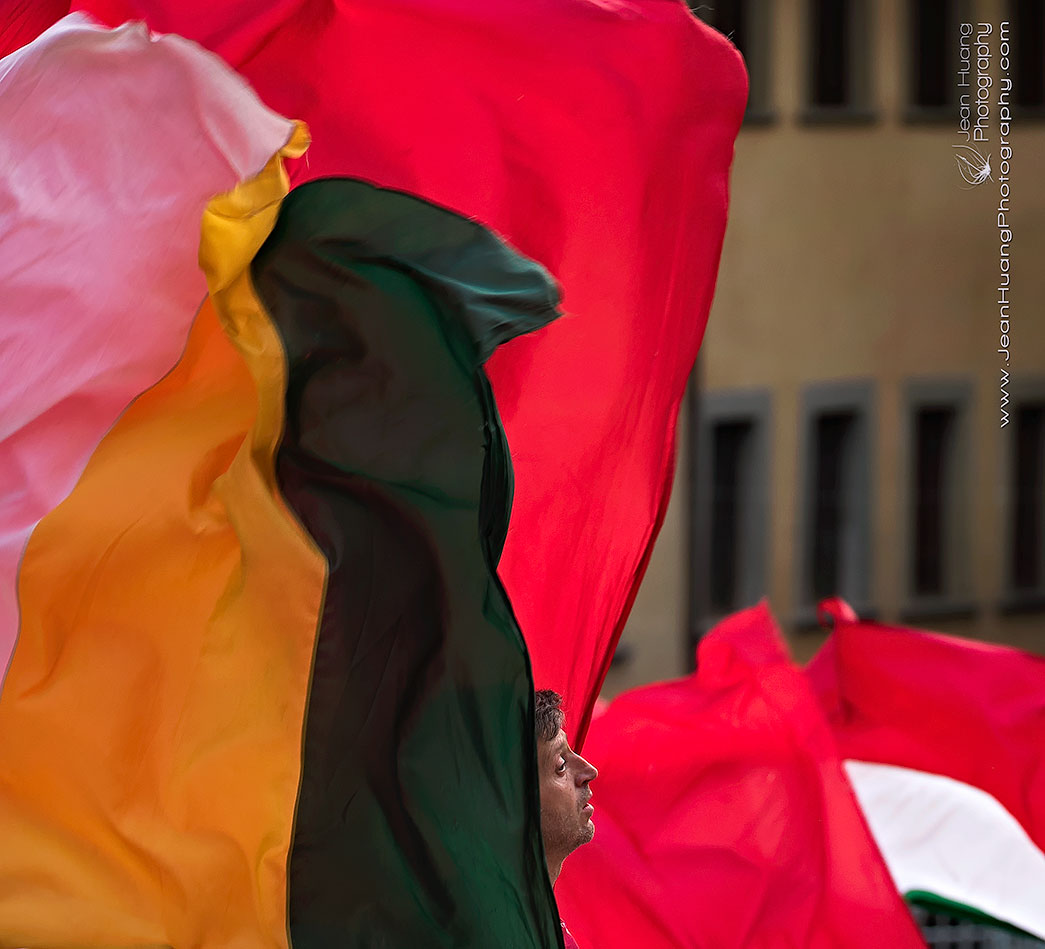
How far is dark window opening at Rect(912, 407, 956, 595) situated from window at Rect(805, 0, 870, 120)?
9.87 feet

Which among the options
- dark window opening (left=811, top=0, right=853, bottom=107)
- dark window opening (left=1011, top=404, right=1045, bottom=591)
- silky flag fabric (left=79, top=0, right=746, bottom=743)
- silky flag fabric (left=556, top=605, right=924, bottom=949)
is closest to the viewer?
silky flag fabric (left=79, top=0, right=746, bottom=743)

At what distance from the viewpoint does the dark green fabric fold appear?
9.20 ft

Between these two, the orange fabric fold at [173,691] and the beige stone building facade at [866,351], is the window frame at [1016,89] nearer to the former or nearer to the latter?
the beige stone building facade at [866,351]

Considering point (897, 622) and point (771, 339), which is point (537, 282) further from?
point (897, 622)

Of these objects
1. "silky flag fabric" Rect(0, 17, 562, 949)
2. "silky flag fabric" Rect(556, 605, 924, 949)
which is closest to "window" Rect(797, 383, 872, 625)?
"silky flag fabric" Rect(556, 605, 924, 949)

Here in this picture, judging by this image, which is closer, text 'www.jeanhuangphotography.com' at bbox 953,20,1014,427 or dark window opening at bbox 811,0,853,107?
text 'www.jeanhuangphotography.com' at bbox 953,20,1014,427

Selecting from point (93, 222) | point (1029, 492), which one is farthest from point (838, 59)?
point (93, 222)

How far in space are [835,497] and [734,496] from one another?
1.17 m

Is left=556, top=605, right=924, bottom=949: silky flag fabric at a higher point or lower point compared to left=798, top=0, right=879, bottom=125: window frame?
lower

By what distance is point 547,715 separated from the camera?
138 inches

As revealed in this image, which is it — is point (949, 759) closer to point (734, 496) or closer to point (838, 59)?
point (734, 496)

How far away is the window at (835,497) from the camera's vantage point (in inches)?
610

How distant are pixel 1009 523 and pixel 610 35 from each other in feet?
44.4

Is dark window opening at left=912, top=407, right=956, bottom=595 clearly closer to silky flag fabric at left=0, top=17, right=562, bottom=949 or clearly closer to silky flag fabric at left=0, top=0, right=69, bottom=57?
silky flag fabric at left=0, top=0, right=69, bottom=57
